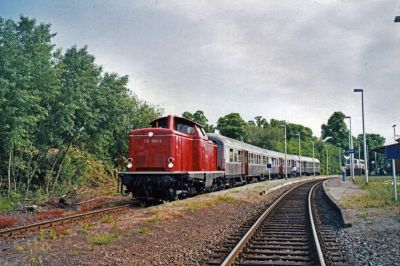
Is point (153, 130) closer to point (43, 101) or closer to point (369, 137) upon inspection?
point (43, 101)

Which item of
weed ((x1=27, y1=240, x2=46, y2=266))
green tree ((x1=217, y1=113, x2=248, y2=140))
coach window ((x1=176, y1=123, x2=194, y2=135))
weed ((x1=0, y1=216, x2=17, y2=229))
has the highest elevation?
green tree ((x1=217, y1=113, x2=248, y2=140))

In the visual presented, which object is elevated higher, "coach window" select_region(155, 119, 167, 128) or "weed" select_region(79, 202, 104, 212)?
"coach window" select_region(155, 119, 167, 128)

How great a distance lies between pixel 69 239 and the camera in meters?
9.35

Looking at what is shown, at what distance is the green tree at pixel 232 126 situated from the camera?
8606 centimetres

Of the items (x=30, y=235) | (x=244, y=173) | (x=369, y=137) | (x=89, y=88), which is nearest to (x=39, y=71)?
(x=89, y=88)

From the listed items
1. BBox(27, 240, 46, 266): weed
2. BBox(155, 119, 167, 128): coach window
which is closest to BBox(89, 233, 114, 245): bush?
BBox(27, 240, 46, 266): weed

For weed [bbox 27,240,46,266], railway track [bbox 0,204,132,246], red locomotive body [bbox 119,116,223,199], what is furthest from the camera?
red locomotive body [bbox 119,116,223,199]

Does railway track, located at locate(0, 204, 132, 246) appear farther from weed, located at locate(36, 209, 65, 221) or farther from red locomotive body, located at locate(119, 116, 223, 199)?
red locomotive body, located at locate(119, 116, 223, 199)

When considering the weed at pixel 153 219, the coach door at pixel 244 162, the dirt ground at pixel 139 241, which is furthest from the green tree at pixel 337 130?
the weed at pixel 153 219

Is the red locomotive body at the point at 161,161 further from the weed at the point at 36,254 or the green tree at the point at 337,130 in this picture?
the green tree at the point at 337,130

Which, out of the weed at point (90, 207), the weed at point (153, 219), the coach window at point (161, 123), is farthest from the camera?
the coach window at point (161, 123)

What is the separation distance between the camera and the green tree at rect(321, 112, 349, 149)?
12356 cm

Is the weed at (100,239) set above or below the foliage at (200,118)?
below

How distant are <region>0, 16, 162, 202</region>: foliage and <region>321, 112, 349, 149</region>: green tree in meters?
108
